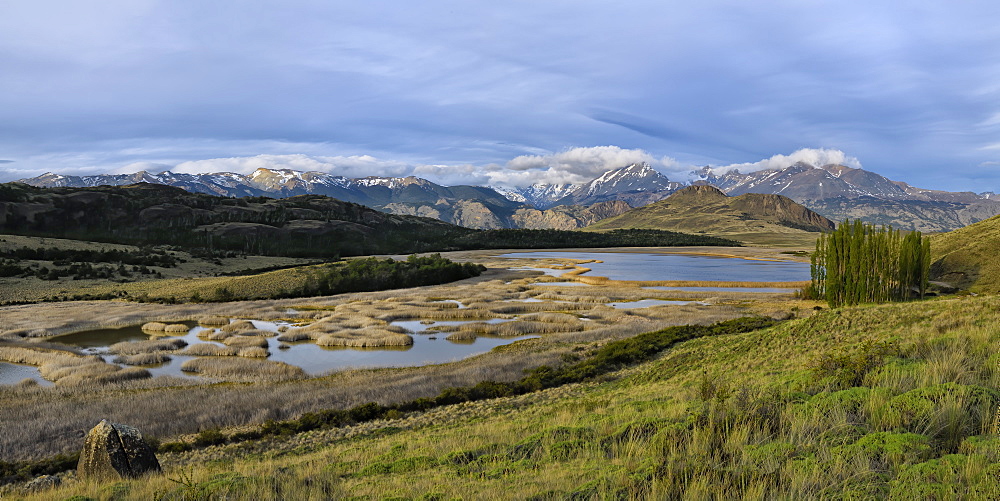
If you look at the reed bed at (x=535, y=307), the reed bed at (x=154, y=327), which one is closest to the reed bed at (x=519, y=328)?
the reed bed at (x=535, y=307)

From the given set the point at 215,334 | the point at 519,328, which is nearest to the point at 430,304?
the point at 519,328

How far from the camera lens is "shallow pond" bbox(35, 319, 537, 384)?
34.2 meters

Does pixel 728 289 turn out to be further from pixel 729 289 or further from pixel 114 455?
pixel 114 455

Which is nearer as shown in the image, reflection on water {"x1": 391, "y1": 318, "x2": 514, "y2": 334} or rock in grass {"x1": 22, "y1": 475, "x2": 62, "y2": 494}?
rock in grass {"x1": 22, "y1": 475, "x2": 62, "y2": 494}

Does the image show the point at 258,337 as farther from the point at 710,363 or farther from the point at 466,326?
the point at 710,363

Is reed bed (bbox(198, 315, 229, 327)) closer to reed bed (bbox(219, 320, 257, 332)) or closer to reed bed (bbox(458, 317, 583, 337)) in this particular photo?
reed bed (bbox(219, 320, 257, 332))

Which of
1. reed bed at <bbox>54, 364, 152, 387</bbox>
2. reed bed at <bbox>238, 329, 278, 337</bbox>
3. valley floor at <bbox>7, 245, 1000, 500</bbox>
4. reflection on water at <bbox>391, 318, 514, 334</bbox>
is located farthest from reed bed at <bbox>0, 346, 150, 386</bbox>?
reflection on water at <bbox>391, 318, 514, 334</bbox>

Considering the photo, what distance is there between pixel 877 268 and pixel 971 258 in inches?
742

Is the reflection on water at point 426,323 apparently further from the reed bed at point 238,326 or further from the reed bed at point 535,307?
the reed bed at point 238,326

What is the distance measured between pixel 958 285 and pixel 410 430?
68.3 m

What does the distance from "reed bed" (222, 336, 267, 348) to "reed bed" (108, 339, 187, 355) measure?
3488mm

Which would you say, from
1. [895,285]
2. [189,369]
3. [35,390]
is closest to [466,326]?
[189,369]

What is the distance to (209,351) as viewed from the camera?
37781 mm

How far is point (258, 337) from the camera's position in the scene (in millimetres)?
42281
